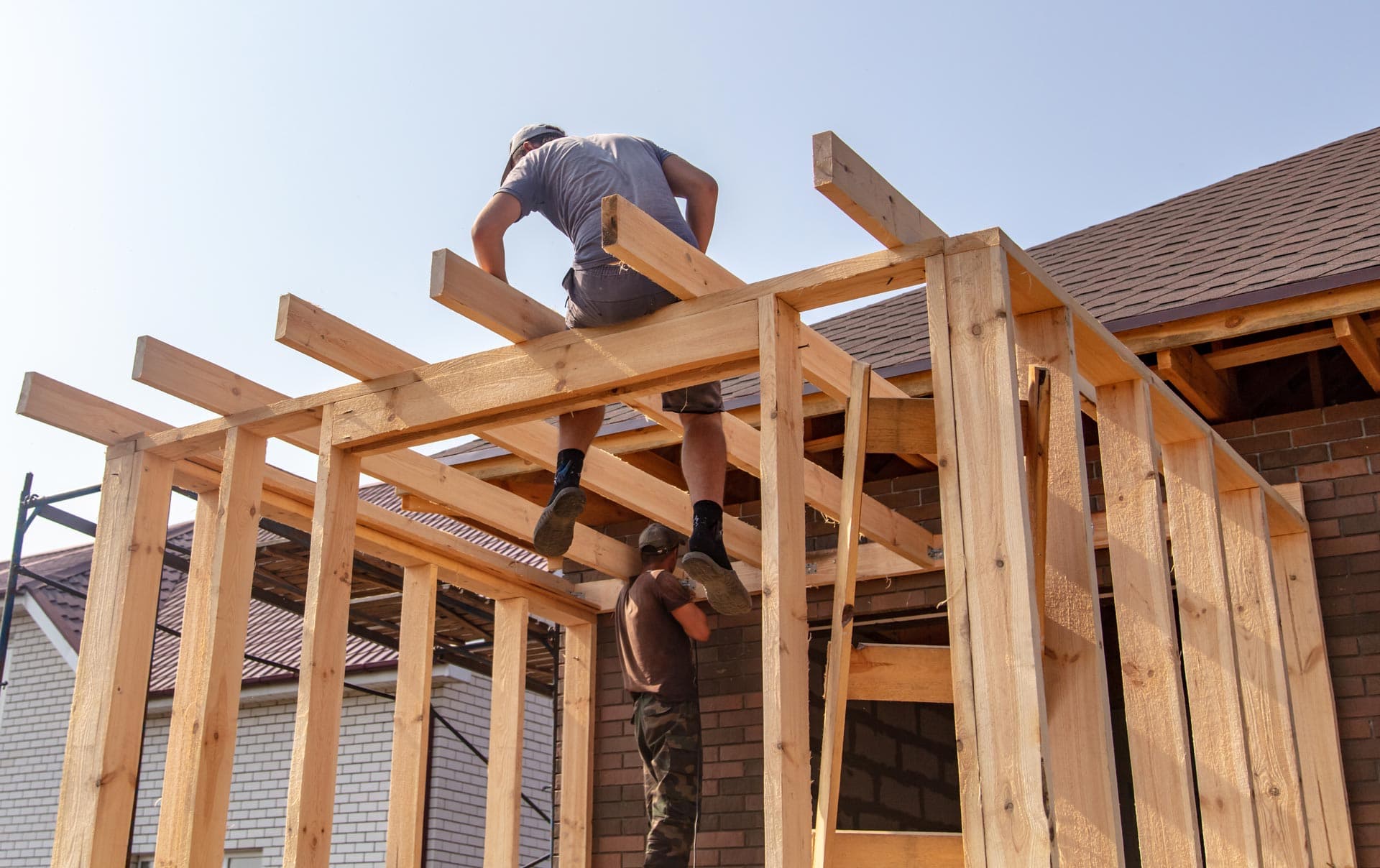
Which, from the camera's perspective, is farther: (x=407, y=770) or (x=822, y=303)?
(x=407, y=770)

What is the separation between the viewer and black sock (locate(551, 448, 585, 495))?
439 centimetres

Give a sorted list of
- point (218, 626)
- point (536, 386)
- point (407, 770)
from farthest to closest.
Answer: point (407, 770)
point (218, 626)
point (536, 386)

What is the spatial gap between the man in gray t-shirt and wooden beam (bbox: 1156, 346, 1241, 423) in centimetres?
215

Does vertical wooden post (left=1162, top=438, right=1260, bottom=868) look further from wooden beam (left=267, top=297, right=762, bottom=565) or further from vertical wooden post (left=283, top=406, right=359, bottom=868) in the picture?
vertical wooden post (left=283, top=406, right=359, bottom=868)

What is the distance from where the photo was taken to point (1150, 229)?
798 centimetres

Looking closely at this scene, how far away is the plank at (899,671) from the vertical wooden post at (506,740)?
3338mm

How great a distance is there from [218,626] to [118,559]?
2.12ft

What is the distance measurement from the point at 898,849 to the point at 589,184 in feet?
7.39

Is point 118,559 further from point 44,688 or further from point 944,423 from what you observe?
point 44,688

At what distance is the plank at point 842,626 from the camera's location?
10.2 ft

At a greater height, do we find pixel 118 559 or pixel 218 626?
pixel 118 559

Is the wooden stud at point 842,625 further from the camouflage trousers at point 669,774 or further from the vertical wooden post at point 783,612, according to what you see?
the camouflage trousers at point 669,774

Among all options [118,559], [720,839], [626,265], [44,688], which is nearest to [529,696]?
[44,688]

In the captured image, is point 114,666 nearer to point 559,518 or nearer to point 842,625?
point 559,518
